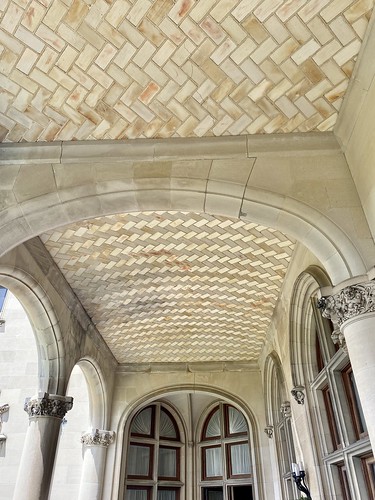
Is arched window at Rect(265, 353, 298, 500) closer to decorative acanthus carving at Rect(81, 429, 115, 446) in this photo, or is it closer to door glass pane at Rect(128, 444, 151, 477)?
decorative acanthus carving at Rect(81, 429, 115, 446)

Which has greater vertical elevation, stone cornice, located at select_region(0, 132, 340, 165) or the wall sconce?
stone cornice, located at select_region(0, 132, 340, 165)

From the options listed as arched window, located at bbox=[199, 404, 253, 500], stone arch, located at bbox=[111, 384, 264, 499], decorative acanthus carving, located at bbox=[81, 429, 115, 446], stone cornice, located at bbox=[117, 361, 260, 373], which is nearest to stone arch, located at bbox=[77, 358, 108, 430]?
decorative acanthus carving, located at bbox=[81, 429, 115, 446]

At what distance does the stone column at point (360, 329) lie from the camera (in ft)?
6.22

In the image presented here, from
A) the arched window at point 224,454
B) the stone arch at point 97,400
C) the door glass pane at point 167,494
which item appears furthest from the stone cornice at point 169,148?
the door glass pane at point 167,494

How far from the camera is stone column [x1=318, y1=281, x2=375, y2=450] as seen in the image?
1.89 metres

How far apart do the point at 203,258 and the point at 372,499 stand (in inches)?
98.2

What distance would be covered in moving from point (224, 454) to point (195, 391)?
1.58 metres

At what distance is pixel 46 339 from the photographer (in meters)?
4.28

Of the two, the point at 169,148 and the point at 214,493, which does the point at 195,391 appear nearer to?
the point at 214,493

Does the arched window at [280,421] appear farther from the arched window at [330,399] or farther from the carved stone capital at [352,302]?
the carved stone capital at [352,302]

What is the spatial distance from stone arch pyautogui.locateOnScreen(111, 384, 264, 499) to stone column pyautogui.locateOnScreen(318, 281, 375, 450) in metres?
4.92

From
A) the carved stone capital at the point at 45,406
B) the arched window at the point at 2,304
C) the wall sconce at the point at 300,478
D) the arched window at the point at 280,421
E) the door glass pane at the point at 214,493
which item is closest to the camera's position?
the wall sconce at the point at 300,478

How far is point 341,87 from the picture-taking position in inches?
94.6

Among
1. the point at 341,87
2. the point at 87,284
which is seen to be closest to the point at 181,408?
the point at 87,284
